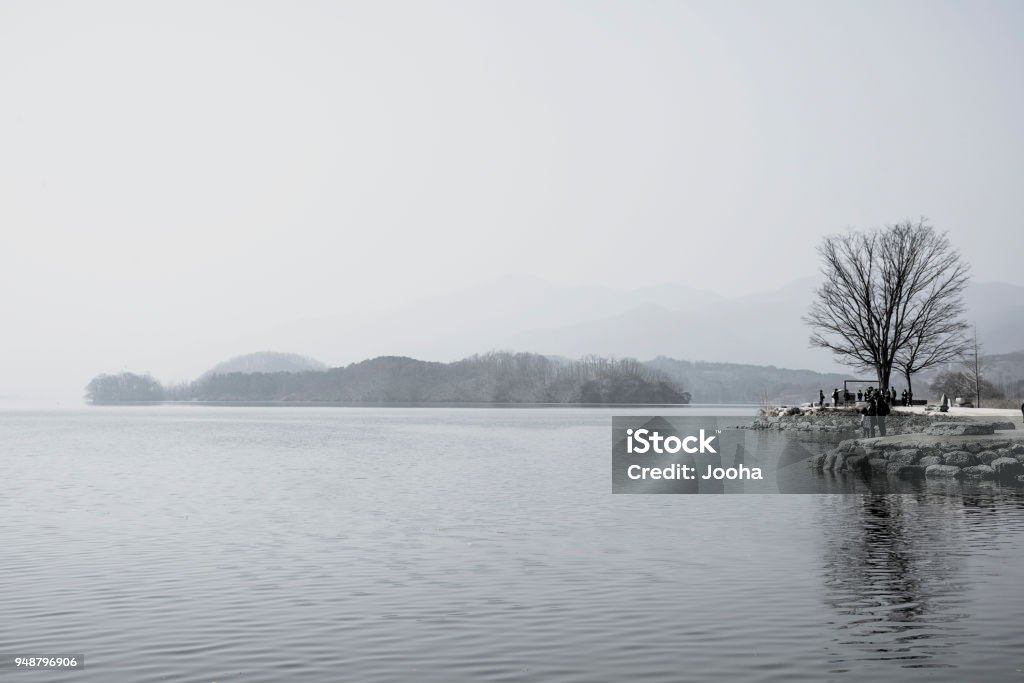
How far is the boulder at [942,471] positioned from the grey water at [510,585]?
3.86 m

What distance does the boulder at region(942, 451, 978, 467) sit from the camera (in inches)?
1465

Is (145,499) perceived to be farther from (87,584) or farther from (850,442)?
(850,442)

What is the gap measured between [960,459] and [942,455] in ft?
5.64

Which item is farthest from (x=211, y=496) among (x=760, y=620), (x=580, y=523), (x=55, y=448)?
(x=55, y=448)

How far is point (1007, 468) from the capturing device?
115 feet

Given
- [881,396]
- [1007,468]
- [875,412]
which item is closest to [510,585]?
[1007,468]

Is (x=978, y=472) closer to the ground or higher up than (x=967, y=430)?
closer to the ground

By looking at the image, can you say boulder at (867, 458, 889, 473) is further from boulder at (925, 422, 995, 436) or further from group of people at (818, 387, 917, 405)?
group of people at (818, 387, 917, 405)

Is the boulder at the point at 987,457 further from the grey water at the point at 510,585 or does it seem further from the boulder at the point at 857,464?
the grey water at the point at 510,585

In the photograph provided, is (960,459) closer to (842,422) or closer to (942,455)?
(942,455)

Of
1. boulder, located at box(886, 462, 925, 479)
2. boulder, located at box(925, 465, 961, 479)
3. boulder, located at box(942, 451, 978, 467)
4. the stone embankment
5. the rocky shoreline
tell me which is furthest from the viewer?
the rocky shoreline

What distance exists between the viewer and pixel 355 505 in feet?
101

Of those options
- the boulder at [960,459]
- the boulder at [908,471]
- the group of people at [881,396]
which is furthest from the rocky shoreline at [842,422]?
the boulder at [908,471]
